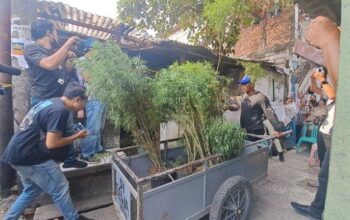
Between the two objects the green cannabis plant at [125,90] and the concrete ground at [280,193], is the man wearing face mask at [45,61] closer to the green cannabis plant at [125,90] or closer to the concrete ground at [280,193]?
the green cannabis plant at [125,90]

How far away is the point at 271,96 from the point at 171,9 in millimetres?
5223

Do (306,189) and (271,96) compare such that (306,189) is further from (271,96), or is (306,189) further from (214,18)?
(271,96)

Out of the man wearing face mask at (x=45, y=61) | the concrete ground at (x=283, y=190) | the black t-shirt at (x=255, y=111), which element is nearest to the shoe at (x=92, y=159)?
the man wearing face mask at (x=45, y=61)

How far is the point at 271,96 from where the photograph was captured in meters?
10.8

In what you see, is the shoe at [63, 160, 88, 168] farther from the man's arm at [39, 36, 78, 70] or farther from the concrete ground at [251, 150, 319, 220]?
the concrete ground at [251, 150, 319, 220]

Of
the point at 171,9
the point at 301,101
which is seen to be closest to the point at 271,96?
the point at 301,101

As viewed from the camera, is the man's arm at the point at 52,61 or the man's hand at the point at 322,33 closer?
the man's hand at the point at 322,33

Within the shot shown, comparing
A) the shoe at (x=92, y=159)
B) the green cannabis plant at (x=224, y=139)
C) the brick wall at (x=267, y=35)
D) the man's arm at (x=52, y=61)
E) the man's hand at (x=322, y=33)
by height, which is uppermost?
the brick wall at (x=267, y=35)

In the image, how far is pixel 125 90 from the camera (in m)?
3.09

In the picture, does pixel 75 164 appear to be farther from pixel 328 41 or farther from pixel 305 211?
pixel 328 41

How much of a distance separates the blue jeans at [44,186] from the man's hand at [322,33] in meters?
3.01

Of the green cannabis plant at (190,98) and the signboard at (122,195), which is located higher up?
the green cannabis plant at (190,98)

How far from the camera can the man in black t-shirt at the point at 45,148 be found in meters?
2.97

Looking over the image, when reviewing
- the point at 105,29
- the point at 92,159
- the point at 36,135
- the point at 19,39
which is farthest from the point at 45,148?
the point at 105,29
